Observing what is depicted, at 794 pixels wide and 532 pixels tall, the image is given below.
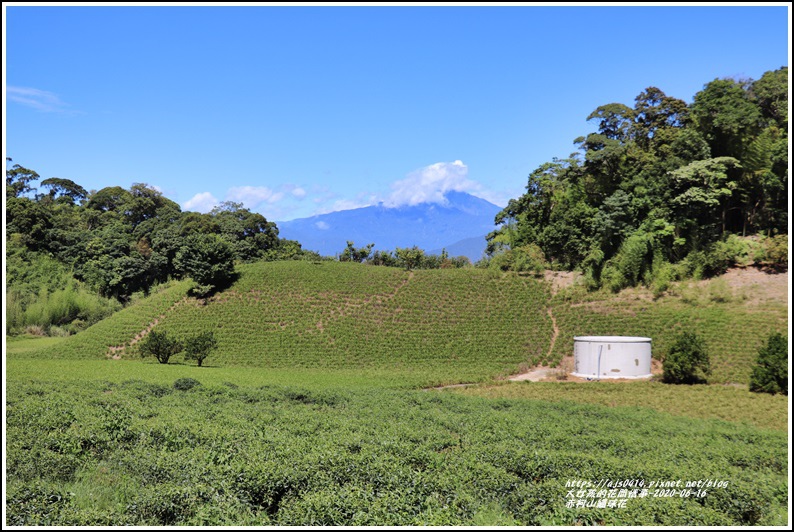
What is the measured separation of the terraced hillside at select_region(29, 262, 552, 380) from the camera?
1347 inches

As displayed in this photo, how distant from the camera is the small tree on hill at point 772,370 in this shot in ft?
68.9

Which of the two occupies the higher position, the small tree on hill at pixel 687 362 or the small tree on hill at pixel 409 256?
the small tree on hill at pixel 409 256

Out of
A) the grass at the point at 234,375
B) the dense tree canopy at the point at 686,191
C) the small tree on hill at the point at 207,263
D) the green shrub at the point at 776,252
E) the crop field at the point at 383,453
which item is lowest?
the grass at the point at 234,375

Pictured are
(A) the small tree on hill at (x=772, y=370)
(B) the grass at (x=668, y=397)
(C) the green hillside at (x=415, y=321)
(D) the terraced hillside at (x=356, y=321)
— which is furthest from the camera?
(D) the terraced hillside at (x=356, y=321)

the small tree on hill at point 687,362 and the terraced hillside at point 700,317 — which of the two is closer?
the small tree on hill at point 687,362

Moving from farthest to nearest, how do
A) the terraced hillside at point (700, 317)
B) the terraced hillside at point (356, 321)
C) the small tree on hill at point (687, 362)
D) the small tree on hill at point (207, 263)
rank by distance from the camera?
the small tree on hill at point (207, 263), the terraced hillside at point (356, 321), the terraced hillside at point (700, 317), the small tree on hill at point (687, 362)

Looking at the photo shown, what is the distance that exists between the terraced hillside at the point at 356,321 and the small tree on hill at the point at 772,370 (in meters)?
12.4

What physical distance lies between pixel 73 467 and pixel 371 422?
5.38m

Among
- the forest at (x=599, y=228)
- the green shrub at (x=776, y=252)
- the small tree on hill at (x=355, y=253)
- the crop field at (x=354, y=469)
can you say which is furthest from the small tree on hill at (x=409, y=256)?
the crop field at (x=354, y=469)

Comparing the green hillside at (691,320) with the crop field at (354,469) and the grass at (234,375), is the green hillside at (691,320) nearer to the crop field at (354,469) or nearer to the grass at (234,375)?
the grass at (234,375)

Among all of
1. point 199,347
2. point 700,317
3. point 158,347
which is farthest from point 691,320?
point 158,347

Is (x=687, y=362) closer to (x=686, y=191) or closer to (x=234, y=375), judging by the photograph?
(x=686, y=191)

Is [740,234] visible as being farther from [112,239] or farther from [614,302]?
[112,239]

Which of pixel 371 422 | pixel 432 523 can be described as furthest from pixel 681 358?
pixel 432 523
